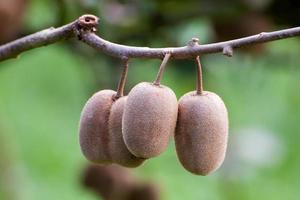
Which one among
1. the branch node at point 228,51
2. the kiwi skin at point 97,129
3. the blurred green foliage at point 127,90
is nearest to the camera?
the branch node at point 228,51

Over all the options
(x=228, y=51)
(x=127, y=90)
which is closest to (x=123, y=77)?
(x=228, y=51)

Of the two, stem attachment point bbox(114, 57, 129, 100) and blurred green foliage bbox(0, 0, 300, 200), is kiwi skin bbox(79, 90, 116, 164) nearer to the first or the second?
stem attachment point bbox(114, 57, 129, 100)

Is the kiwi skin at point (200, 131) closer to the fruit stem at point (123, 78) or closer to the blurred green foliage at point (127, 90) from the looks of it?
the fruit stem at point (123, 78)

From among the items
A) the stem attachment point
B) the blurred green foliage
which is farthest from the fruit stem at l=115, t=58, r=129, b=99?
the blurred green foliage

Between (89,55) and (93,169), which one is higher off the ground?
(89,55)

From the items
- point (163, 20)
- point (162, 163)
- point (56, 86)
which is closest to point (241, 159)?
point (163, 20)

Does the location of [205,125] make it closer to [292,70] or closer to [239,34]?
[239,34]

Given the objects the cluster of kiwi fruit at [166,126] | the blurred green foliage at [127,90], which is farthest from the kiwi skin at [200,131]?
the blurred green foliage at [127,90]
